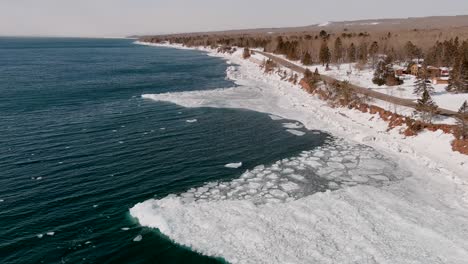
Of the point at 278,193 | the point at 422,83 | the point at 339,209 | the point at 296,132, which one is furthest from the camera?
the point at 422,83

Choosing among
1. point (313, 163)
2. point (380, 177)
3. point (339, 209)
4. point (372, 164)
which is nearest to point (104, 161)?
point (313, 163)

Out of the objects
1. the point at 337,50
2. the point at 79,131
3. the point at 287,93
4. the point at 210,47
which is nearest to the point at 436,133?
the point at 287,93

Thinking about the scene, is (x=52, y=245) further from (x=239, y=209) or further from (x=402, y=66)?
(x=402, y=66)

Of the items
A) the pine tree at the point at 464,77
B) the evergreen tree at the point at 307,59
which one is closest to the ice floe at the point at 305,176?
the pine tree at the point at 464,77

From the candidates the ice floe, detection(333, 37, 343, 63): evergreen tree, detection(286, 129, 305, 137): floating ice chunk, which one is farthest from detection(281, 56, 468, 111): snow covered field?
detection(286, 129, 305, 137): floating ice chunk

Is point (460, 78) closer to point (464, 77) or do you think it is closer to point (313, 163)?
point (464, 77)

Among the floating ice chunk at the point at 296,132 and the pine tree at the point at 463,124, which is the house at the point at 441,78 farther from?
the floating ice chunk at the point at 296,132
